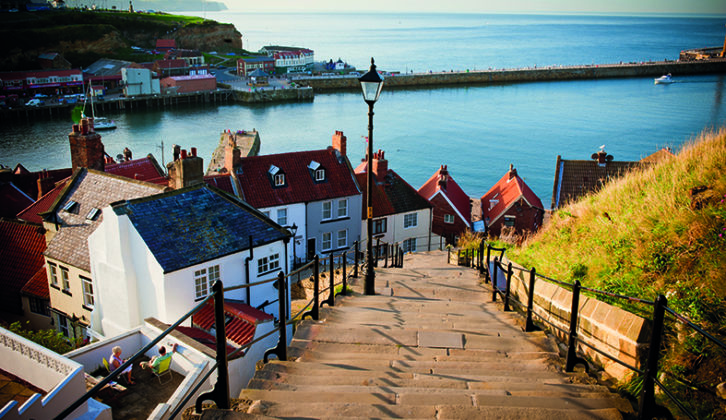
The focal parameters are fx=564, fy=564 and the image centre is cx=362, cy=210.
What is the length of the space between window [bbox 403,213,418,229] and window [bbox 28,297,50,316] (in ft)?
66.6

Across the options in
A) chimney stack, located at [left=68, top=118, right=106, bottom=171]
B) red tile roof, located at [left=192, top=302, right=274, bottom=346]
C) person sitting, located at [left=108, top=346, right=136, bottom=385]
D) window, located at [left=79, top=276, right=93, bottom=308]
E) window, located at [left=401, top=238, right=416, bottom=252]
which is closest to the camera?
person sitting, located at [left=108, top=346, right=136, bottom=385]

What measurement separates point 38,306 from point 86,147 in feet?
23.5

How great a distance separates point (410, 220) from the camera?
36.1m

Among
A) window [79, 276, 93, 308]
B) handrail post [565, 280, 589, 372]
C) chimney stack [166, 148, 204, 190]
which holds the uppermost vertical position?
handrail post [565, 280, 589, 372]

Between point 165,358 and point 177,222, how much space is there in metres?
6.00

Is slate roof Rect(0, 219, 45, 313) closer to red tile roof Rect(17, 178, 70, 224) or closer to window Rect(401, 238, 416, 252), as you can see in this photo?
red tile roof Rect(17, 178, 70, 224)

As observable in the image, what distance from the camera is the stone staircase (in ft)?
16.4

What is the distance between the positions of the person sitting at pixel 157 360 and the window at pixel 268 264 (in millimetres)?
6440

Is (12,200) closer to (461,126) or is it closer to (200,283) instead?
(200,283)

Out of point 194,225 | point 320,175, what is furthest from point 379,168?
point 194,225

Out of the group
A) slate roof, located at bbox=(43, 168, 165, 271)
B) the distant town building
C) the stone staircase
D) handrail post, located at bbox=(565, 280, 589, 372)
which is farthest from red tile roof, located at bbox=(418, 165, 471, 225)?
the distant town building

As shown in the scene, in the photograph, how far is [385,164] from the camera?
35156 mm

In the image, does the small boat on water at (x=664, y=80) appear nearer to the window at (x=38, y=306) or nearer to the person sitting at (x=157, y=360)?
the window at (x=38, y=306)

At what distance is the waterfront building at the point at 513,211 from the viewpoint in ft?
127
